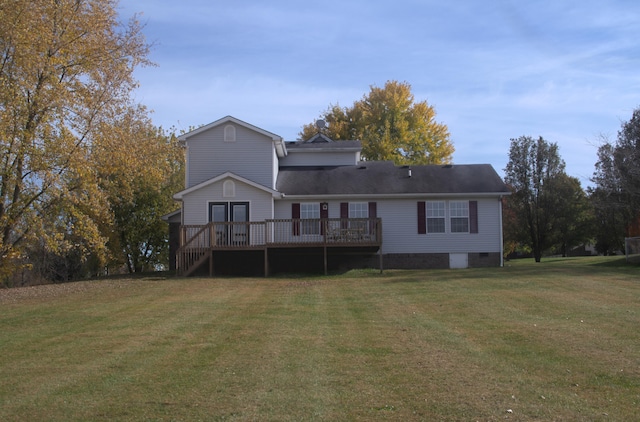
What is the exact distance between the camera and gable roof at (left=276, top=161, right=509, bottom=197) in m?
27.6

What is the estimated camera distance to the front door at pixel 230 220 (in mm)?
25500

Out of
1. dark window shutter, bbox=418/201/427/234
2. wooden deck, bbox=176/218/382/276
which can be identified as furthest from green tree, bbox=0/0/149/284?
dark window shutter, bbox=418/201/427/234


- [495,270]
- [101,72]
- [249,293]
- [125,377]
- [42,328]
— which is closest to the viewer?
[125,377]

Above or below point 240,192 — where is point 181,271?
below

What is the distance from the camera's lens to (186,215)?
2678 cm

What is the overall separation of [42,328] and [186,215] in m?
14.8

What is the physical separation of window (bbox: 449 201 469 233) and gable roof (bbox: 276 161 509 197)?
2.23 feet

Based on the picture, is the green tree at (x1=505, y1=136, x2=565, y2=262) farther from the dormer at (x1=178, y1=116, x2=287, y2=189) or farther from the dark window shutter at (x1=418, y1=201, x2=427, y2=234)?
the dormer at (x1=178, y1=116, x2=287, y2=189)

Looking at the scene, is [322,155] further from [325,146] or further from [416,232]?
[416,232]

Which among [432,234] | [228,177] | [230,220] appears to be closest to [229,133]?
[228,177]

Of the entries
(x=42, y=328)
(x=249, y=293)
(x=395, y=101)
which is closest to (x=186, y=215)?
(x=249, y=293)

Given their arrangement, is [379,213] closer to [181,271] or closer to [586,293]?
[181,271]

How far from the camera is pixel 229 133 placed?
91.4 feet

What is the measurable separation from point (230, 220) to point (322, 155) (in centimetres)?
688
